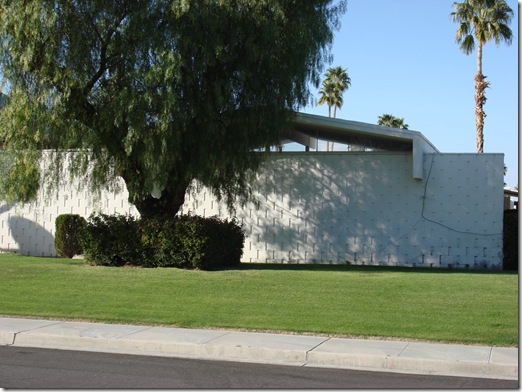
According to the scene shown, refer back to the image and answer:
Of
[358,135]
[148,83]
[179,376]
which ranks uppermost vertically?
[148,83]

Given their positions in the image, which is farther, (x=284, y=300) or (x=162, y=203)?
(x=162, y=203)

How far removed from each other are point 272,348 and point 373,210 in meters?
12.6

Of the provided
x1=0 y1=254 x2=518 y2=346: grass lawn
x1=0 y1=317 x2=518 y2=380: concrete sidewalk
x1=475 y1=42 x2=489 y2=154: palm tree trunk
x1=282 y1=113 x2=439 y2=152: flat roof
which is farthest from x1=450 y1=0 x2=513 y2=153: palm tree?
x1=0 y1=317 x2=518 y2=380: concrete sidewalk

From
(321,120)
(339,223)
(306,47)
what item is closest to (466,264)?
(339,223)

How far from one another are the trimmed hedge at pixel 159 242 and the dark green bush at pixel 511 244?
354 inches

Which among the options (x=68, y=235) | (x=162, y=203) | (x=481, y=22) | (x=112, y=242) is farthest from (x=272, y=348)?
(x=481, y=22)

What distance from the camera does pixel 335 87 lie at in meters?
56.3

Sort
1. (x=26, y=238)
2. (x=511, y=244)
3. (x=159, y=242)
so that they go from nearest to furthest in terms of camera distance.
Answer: (x=159, y=242), (x=511, y=244), (x=26, y=238)

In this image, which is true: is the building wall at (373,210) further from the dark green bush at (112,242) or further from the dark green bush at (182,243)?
the dark green bush at (112,242)

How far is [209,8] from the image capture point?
54.7 feet

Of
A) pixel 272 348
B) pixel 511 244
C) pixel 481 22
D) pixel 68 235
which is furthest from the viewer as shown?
pixel 481 22

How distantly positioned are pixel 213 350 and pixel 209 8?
974 centimetres

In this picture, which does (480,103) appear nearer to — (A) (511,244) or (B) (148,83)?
(A) (511,244)

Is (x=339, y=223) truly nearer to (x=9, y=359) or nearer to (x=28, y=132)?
(x=28, y=132)
